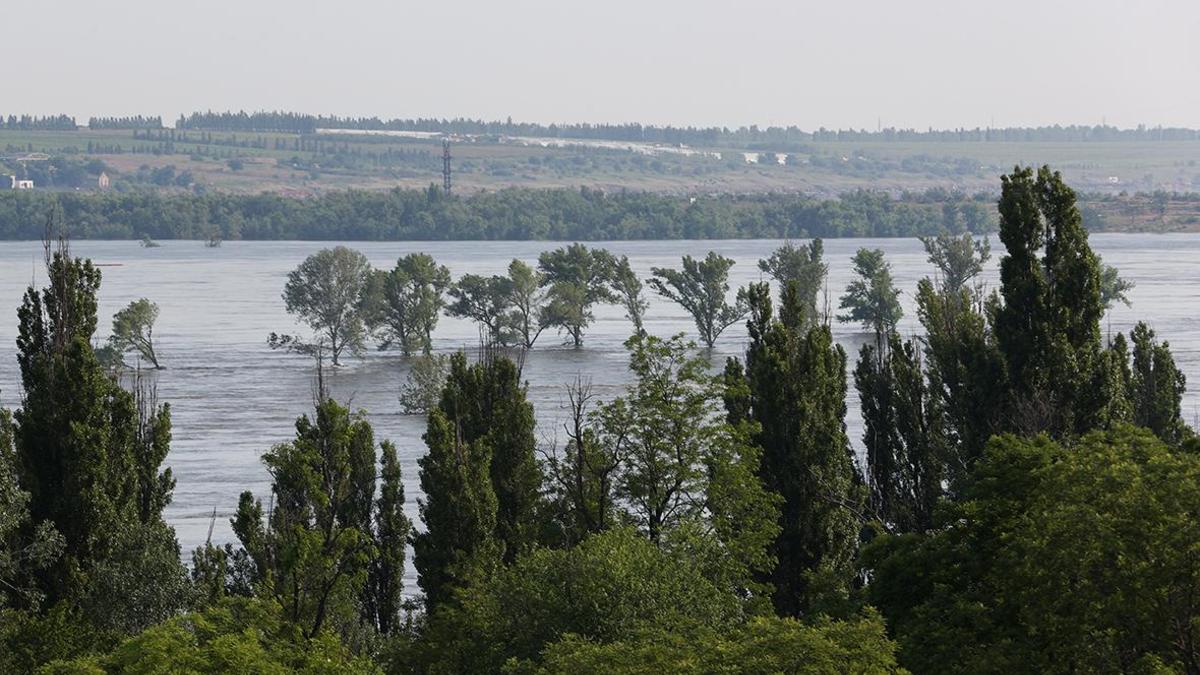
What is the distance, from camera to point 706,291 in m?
135

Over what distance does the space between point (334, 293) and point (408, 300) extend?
4815mm

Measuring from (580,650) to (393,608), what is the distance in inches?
851

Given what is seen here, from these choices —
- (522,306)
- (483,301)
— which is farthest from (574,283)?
(483,301)

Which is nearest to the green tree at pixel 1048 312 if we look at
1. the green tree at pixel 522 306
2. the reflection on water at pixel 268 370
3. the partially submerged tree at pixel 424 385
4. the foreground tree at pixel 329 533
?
the foreground tree at pixel 329 533

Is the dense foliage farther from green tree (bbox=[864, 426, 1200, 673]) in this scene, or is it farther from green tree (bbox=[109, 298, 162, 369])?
green tree (bbox=[109, 298, 162, 369])

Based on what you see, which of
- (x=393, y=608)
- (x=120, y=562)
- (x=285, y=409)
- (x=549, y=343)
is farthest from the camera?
(x=549, y=343)

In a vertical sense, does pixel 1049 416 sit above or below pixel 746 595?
above

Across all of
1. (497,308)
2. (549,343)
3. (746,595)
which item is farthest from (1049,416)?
(549,343)

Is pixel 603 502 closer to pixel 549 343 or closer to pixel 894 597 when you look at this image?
pixel 894 597

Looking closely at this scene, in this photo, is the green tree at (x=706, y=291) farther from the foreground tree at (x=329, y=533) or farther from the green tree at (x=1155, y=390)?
the foreground tree at (x=329, y=533)

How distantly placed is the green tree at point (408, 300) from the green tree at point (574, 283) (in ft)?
27.0

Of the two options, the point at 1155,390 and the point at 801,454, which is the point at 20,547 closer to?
the point at 801,454

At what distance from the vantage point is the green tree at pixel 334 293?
132500mm

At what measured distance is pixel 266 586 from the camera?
136 ft
